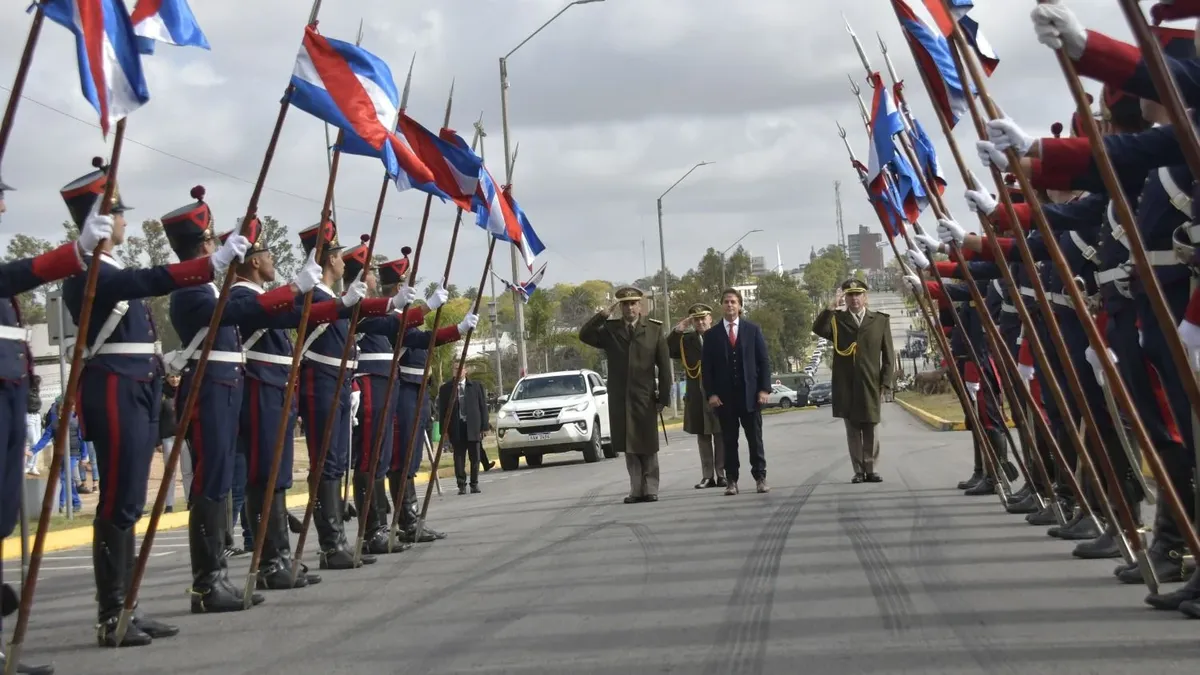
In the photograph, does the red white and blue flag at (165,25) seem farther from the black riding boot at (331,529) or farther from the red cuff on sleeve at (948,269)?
the red cuff on sleeve at (948,269)

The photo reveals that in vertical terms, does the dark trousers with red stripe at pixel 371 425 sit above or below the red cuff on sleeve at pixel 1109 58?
below

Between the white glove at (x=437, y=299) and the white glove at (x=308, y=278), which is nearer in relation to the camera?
the white glove at (x=308, y=278)

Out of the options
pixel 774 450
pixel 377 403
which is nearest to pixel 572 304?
pixel 774 450

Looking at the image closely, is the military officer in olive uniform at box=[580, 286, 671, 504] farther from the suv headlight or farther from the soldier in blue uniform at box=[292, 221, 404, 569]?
the suv headlight

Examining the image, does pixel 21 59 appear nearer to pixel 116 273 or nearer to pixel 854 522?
pixel 116 273

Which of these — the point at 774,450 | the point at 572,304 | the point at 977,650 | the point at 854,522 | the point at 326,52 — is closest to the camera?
the point at 977,650

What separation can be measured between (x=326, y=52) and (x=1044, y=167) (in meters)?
4.43

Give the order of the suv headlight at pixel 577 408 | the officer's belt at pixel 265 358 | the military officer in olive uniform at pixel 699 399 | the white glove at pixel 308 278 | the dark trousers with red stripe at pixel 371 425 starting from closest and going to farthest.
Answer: the white glove at pixel 308 278 < the officer's belt at pixel 265 358 < the dark trousers with red stripe at pixel 371 425 < the military officer in olive uniform at pixel 699 399 < the suv headlight at pixel 577 408

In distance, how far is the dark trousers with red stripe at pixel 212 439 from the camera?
7.46 metres

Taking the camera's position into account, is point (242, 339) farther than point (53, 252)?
Yes

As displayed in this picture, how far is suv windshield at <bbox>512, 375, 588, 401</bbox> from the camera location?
25.1m

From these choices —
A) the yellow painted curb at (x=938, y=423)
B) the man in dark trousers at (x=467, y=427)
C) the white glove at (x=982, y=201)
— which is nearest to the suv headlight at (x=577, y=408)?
the man in dark trousers at (x=467, y=427)

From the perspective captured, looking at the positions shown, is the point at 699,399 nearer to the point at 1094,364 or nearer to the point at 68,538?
A: the point at 68,538

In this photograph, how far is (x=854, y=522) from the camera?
32.8 ft
